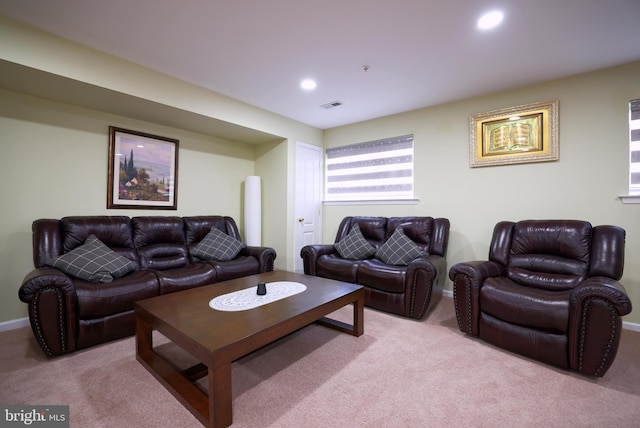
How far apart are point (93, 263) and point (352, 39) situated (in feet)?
9.63

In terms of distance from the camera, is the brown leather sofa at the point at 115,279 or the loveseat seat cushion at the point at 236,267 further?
the loveseat seat cushion at the point at 236,267

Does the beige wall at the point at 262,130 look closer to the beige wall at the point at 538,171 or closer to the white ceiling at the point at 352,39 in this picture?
the beige wall at the point at 538,171

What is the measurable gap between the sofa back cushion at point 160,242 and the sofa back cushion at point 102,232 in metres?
0.08

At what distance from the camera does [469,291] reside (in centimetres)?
238

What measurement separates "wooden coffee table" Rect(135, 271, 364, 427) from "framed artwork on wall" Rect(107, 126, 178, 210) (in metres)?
1.88

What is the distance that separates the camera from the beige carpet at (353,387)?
1472 millimetres

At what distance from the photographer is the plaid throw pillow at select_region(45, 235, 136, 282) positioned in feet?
7.65

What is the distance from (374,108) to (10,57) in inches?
142

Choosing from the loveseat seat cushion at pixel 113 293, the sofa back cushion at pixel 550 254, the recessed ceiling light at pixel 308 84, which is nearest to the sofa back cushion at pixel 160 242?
the loveseat seat cushion at pixel 113 293

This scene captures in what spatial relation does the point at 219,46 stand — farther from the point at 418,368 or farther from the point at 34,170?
the point at 418,368

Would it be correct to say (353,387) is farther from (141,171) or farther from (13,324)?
(141,171)

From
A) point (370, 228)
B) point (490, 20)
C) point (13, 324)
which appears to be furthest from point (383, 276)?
point (13, 324)

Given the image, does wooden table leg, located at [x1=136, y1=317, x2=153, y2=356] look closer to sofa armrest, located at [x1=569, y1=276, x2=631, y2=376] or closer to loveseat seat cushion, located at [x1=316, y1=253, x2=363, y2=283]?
Answer: loveseat seat cushion, located at [x1=316, y1=253, x2=363, y2=283]

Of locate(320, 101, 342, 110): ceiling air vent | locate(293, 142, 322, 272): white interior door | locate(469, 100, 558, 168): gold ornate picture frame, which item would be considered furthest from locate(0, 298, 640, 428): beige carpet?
locate(320, 101, 342, 110): ceiling air vent
